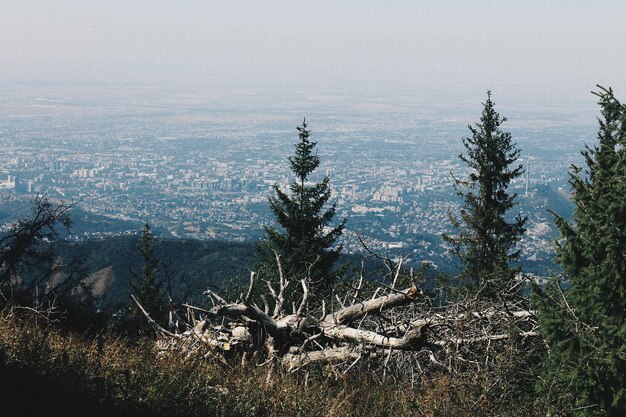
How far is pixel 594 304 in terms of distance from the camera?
6078 millimetres

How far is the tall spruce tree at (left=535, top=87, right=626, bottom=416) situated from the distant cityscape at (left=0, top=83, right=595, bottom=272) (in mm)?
50675

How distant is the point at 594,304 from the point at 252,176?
135161mm

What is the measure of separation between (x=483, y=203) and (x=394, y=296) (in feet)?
48.2

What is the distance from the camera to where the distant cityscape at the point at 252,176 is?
9138 cm

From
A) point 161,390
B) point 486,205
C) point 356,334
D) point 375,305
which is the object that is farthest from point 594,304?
point 486,205

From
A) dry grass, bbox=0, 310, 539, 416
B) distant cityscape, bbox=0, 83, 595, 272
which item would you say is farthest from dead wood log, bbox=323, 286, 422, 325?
distant cityscape, bbox=0, 83, 595, 272

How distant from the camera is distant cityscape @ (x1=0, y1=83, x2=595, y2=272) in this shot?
9138 centimetres

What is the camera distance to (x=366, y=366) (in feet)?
23.2

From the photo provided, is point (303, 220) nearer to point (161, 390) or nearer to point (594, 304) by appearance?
point (594, 304)

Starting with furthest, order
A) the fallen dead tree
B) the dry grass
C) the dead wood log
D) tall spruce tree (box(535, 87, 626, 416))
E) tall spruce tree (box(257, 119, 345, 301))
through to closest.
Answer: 1. tall spruce tree (box(257, 119, 345, 301))
2. the dead wood log
3. the fallen dead tree
4. tall spruce tree (box(535, 87, 626, 416))
5. the dry grass

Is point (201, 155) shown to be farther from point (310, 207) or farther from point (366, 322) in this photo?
point (366, 322)

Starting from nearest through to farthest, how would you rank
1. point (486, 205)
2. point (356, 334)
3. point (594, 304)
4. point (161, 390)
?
1. point (161, 390)
2. point (594, 304)
3. point (356, 334)
4. point (486, 205)

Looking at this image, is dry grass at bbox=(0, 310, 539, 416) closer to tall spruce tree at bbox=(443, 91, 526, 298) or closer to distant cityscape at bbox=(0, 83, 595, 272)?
tall spruce tree at bbox=(443, 91, 526, 298)

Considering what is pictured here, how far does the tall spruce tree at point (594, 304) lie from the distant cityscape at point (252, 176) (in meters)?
50.7
